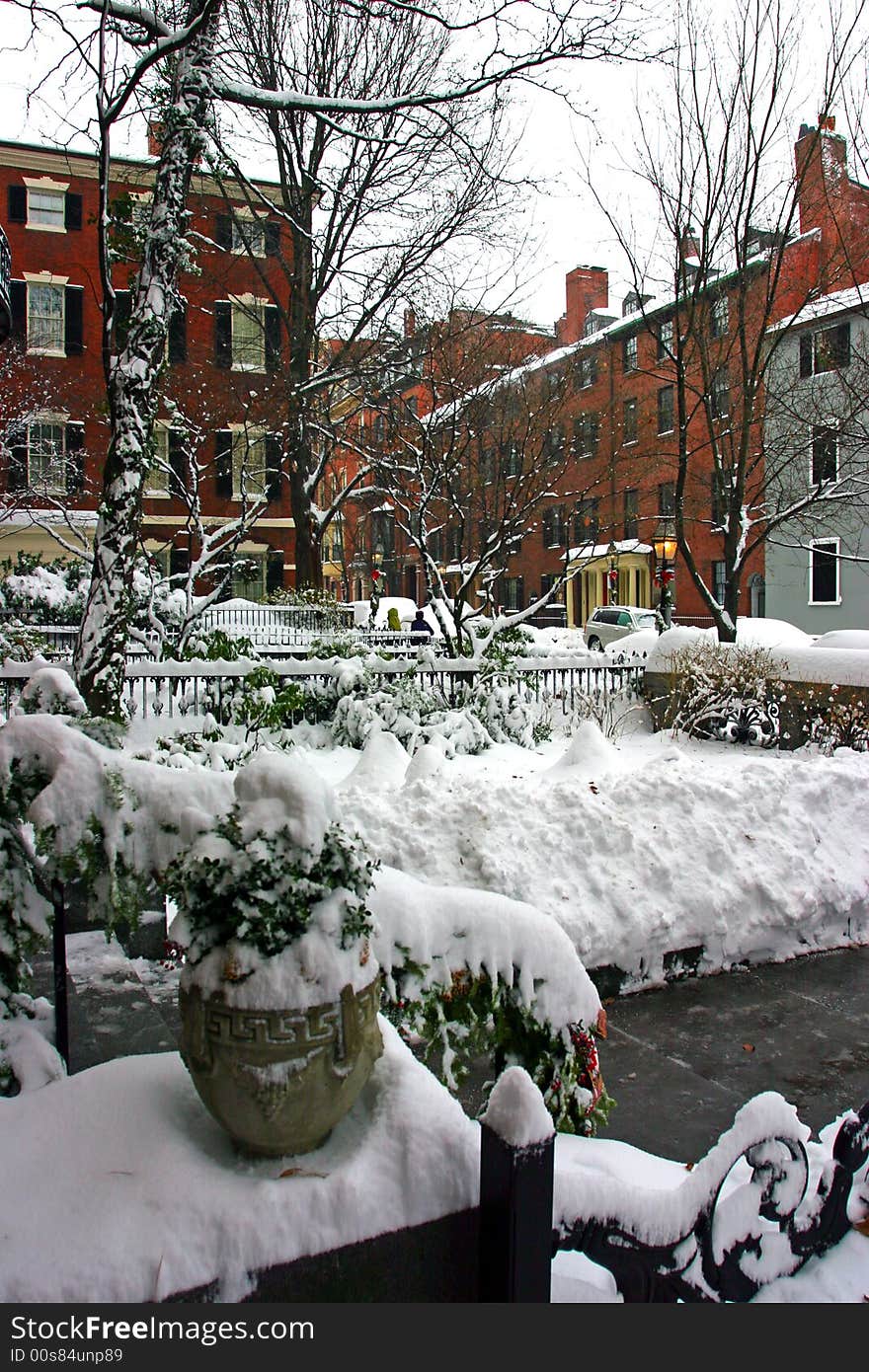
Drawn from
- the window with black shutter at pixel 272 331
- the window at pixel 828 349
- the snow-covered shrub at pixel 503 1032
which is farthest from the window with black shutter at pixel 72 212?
the snow-covered shrub at pixel 503 1032

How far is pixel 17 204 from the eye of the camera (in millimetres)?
32438

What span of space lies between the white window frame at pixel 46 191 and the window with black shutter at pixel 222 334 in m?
8.09

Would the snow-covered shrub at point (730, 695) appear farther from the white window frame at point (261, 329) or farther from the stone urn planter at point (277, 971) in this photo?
the white window frame at point (261, 329)

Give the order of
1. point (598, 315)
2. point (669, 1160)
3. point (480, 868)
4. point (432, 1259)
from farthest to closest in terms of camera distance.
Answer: point (598, 315) < point (480, 868) < point (669, 1160) < point (432, 1259)

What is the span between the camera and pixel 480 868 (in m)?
5.57

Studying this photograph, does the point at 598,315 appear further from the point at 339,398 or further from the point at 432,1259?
the point at 432,1259

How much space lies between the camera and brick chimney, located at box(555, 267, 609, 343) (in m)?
43.8

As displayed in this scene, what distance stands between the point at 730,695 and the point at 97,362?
2930 cm

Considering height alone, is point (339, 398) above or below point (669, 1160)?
above

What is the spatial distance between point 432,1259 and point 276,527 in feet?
118

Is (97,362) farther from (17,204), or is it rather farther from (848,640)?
(848,640)

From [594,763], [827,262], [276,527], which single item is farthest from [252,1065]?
[276,527]

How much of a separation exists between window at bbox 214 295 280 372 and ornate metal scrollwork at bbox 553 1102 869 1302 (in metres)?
21.4

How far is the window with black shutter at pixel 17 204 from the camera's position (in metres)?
32.3
